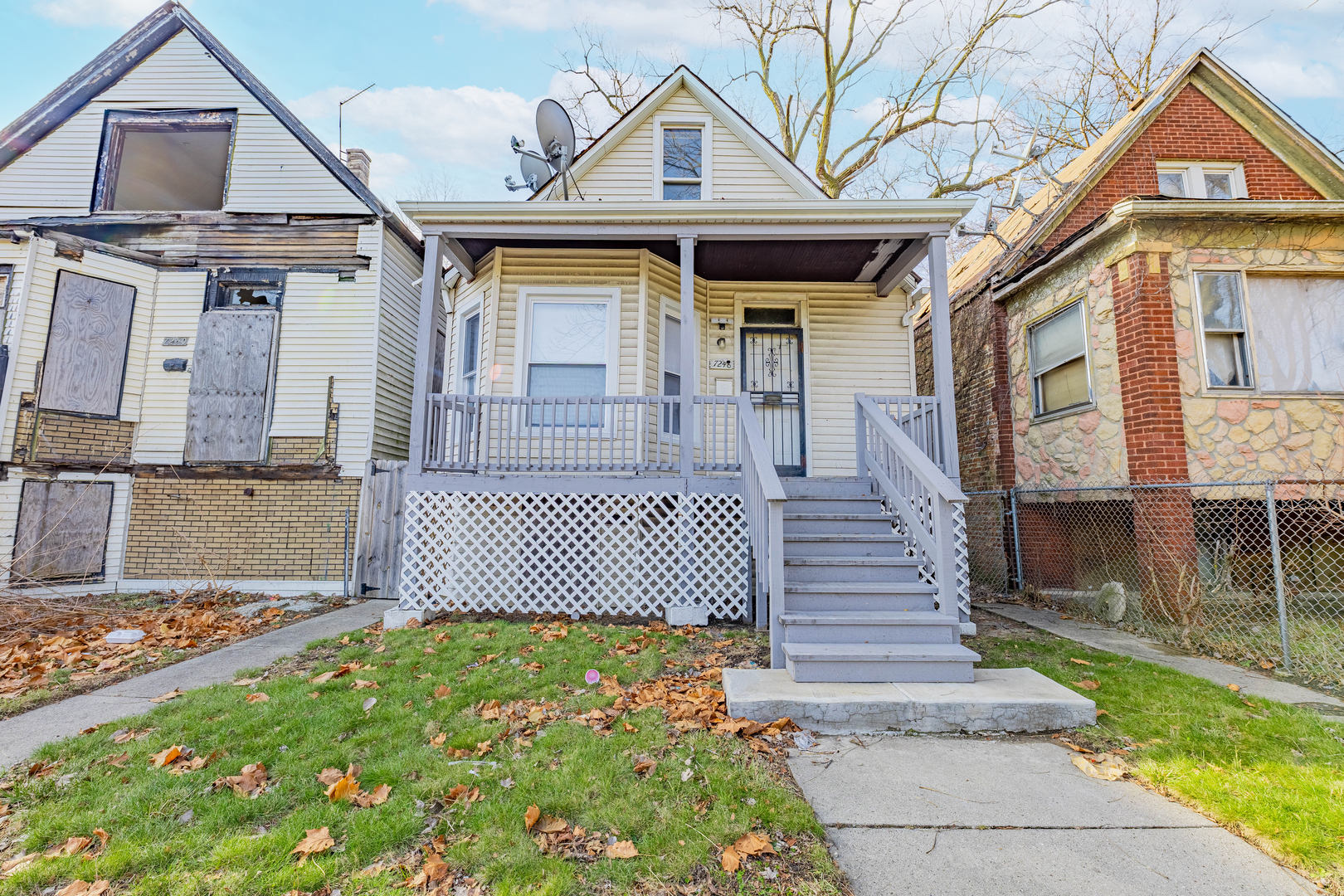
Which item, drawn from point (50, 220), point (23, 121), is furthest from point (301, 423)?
point (23, 121)

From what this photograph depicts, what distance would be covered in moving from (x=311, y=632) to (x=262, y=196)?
23.2 feet

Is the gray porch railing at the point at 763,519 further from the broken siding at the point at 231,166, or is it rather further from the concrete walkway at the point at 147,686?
the broken siding at the point at 231,166

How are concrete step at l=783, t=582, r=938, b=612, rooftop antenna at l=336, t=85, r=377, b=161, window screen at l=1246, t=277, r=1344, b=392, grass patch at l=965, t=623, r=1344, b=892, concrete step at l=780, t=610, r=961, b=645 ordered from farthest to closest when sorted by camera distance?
rooftop antenna at l=336, t=85, r=377, b=161 < window screen at l=1246, t=277, r=1344, b=392 < concrete step at l=783, t=582, r=938, b=612 < concrete step at l=780, t=610, r=961, b=645 < grass patch at l=965, t=623, r=1344, b=892

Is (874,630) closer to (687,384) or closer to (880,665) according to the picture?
(880,665)

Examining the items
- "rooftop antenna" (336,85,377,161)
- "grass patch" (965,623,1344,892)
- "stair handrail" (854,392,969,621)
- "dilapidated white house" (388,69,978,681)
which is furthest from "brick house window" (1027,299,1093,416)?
"rooftop antenna" (336,85,377,161)

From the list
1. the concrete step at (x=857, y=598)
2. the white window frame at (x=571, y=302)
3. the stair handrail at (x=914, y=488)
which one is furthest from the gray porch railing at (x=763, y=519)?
the white window frame at (x=571, y=302)

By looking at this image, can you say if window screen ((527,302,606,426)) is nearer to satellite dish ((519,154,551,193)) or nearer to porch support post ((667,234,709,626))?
porch support post ((667,234,709,626))

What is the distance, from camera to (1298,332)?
6.55m

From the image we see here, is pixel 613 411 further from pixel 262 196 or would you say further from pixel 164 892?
pixel 262 196

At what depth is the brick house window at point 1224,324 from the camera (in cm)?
652

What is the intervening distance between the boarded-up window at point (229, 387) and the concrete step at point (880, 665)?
27.4ft

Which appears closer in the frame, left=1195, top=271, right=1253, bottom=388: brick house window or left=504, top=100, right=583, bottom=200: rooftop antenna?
left=1195, top=271, right=1253, bottom=388: brick house window

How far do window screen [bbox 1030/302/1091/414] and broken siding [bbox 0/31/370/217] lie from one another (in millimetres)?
10178

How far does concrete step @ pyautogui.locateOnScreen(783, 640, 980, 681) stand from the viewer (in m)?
3.90
